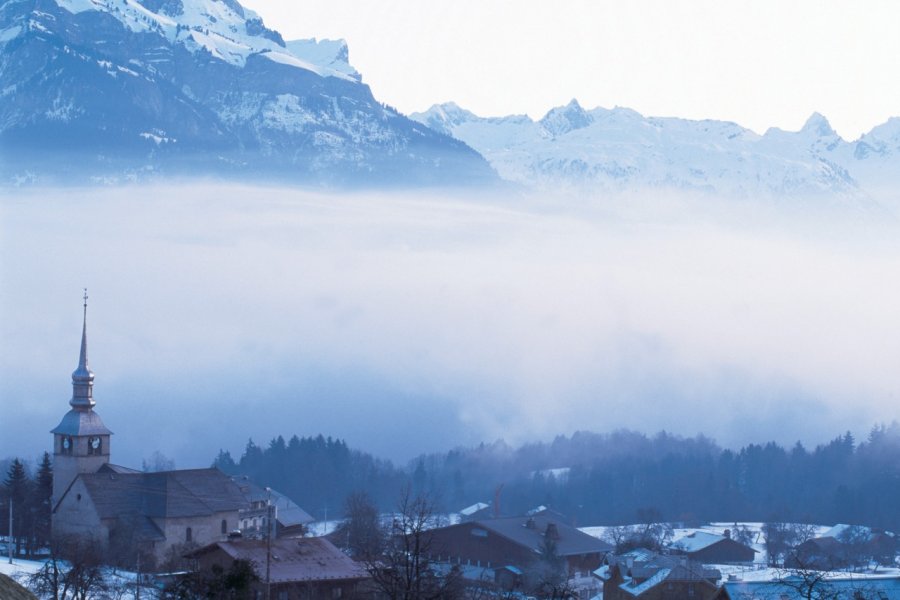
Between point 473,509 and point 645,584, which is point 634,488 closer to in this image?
point 473,509

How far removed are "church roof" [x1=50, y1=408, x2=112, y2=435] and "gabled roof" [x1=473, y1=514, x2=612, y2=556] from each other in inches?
1174

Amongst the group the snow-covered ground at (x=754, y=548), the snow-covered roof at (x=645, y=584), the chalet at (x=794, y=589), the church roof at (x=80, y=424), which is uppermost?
the church roof at (x=80, y=424)

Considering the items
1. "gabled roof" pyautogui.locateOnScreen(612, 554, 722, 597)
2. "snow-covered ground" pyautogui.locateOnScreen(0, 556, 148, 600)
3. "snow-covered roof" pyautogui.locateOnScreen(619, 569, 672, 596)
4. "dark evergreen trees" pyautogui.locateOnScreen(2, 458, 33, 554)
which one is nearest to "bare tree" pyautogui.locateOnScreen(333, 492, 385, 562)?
"gabled roof" pyautogui.locateOnScreen(612, 554, 722, 597)

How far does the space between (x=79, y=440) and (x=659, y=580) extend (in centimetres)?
4729

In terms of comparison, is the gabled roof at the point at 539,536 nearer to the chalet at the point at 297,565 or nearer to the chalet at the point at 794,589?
the chalet at the point at 297,565

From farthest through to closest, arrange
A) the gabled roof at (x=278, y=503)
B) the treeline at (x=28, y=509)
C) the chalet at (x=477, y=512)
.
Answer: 1. the chalet at (x=477, y=512)
2. the gabled roof at (x=278, y=503)
3. the treeline at (x=28, y=509)

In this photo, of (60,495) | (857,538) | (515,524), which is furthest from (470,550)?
(857,538)

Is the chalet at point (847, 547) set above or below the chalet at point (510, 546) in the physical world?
below

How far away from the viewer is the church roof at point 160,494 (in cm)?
11369

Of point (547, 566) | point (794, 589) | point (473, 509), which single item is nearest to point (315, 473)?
point (473, 509)

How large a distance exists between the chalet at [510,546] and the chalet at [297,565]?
1094 inches

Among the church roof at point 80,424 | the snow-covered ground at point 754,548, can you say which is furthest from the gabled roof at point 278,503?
the snow-covered ground at point 754,548

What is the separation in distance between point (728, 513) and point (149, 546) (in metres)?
86.3

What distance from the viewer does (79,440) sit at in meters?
118
